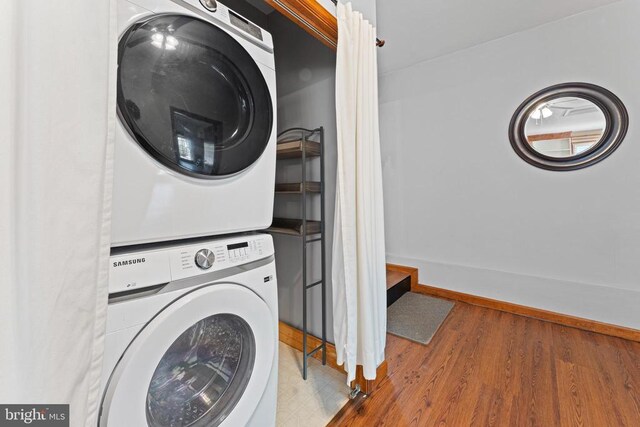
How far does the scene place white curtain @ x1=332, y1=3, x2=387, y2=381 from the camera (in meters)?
1.23

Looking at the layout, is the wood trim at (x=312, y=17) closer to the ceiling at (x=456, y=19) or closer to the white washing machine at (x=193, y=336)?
the white washing machine at (x=193, y=336)

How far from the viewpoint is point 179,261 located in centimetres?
73

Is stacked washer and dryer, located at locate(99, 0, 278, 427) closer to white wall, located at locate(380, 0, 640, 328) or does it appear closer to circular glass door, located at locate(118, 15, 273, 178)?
circular glass door, located at locate(118, 15, 273, 178)

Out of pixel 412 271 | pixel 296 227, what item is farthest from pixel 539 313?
pixel 296 227

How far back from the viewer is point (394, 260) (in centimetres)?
306

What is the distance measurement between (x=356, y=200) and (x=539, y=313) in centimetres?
220

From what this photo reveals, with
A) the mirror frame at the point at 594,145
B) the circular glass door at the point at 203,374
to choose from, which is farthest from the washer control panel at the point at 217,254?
the mirror frame at the point at 594,145

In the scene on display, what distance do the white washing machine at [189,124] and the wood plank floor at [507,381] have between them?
3.99ft

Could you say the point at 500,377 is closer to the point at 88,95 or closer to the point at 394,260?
the point at 394,260

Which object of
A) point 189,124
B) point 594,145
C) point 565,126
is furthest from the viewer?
point 565,126

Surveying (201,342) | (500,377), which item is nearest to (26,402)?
(201,342)

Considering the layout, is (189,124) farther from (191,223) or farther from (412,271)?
(412,271)

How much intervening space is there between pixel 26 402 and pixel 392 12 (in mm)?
2739

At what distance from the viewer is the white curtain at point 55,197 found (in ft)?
1.44
